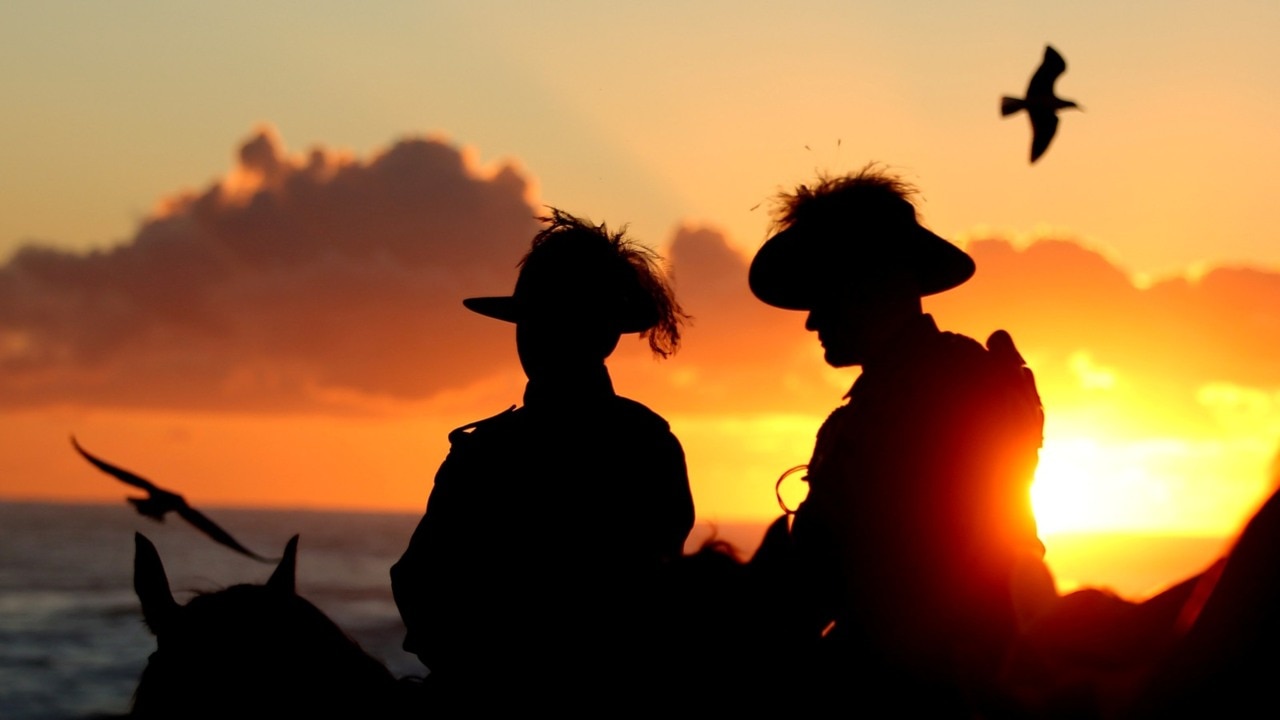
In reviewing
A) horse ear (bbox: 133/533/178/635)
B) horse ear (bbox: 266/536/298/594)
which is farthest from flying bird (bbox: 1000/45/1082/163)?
horse ear (bbox: 133/533/178/635)

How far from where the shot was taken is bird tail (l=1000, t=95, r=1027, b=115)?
414 centimetres

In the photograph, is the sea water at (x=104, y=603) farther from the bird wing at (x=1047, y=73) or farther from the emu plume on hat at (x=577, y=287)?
the bird wing at (x=1047, y=73)

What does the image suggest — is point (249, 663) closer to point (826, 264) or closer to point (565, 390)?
point (565, 390)

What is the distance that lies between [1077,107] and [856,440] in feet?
4.78

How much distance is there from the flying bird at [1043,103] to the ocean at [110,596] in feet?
5.19

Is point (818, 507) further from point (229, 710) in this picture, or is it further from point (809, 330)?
point (229, 710)

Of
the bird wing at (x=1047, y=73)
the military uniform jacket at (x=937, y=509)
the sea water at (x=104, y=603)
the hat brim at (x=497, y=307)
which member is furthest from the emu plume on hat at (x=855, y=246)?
the sea water at (x=104, y=603)

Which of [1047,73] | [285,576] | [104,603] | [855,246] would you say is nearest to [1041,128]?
[1047,73]

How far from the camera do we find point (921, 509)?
319cm

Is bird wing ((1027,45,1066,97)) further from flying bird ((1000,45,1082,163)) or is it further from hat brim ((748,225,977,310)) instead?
hat brim ((748,225,977,310))

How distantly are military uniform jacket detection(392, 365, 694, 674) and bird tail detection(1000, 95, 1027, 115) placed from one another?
1504 millimetres

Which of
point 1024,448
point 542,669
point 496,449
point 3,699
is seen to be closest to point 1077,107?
point 1024,448

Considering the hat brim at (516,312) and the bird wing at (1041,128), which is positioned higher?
the bird wing at (1041,128)

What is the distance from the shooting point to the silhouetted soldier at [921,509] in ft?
9.51
